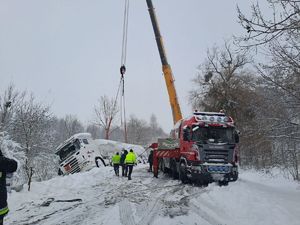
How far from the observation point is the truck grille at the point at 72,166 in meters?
26.2

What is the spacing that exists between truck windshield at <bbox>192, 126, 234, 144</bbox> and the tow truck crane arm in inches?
208

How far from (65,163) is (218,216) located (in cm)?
1969

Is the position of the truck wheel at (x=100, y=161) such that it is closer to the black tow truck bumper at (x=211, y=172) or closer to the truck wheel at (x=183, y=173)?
the truck wheel at (x=183, y=173)

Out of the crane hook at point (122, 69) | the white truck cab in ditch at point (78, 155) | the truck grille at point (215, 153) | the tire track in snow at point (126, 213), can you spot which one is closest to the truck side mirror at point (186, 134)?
the truck grille at point (215, 153)

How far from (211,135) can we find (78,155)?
13230 mm

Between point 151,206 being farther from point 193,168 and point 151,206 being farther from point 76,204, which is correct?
point 193,168

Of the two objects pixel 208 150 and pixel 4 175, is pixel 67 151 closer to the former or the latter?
pixel 208 150

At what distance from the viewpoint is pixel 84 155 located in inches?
1045

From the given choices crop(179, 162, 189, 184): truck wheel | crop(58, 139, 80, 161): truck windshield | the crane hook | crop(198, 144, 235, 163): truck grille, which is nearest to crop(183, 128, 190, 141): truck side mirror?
crop(198, 144, 235, 163): truck grille

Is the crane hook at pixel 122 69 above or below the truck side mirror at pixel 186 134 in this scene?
above

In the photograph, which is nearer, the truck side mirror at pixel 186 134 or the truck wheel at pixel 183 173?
the truck side mirror at pixel 186 134

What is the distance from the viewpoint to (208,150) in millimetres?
16094

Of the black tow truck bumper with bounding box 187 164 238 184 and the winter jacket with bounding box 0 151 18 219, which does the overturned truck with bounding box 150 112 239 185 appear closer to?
the black tow truck bumper with bounding box 187 164 238 184

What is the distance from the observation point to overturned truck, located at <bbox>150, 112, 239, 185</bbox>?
1586 cm
